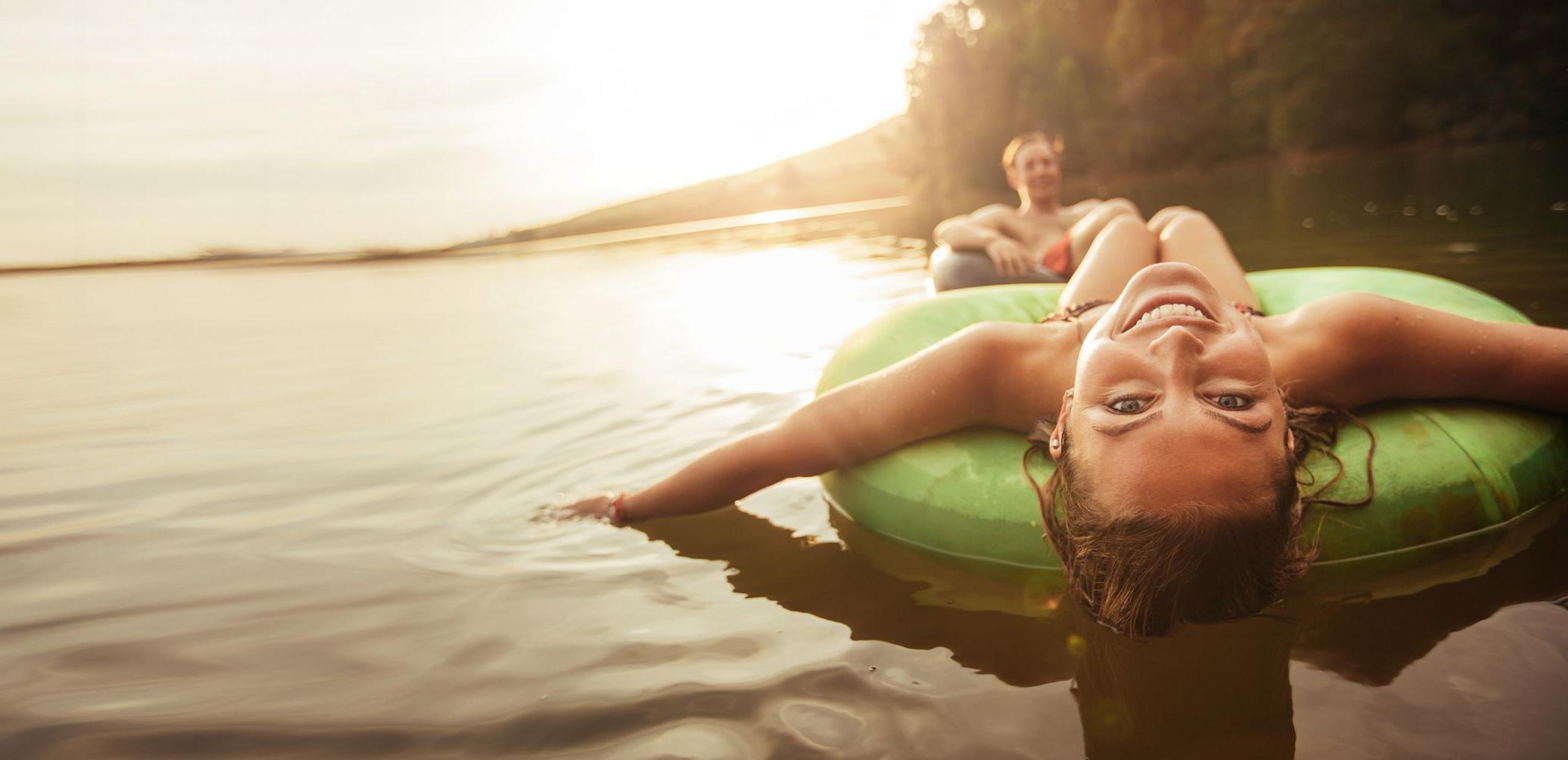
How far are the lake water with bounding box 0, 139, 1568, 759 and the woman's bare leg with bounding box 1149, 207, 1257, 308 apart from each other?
3.99ft

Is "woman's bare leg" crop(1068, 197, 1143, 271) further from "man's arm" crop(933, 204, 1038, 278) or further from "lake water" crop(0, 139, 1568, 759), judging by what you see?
"lake water" crop(0, 139, 1568, 759)

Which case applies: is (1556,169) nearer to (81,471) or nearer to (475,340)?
(475,340)

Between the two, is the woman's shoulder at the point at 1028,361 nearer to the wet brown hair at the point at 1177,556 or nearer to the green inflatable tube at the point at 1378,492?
the green inflatable tube at the point at 1378,492

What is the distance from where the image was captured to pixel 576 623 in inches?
103

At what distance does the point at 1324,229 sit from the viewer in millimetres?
10523

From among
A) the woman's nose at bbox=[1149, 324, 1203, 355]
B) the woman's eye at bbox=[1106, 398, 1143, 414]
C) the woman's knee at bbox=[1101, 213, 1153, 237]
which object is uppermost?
the woman's knee at bbox=[1101, 213, 1153, 237]

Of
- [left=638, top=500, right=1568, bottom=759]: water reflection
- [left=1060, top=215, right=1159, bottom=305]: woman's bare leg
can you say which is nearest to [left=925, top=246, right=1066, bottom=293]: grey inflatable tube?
[left=1060, top=215, right=1159, bottom=305]: woman's bare leg

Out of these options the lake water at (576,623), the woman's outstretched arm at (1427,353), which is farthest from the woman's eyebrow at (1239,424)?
the woman's outstretched arm at (1427,353)

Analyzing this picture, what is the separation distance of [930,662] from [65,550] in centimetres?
318

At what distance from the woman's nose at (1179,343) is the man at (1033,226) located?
9.08 feet

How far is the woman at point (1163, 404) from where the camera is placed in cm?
188

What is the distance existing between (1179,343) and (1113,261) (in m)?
1.50

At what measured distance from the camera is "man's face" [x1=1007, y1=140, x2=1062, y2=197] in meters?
6.68

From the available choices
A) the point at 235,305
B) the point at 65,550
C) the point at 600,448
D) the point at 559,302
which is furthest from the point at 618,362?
the point at 235,305
